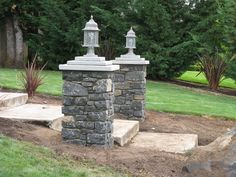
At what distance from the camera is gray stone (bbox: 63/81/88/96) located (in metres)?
6.68

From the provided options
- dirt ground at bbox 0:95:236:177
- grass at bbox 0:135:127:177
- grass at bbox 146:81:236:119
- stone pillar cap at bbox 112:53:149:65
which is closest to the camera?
grass at bbox 0:135:127:177

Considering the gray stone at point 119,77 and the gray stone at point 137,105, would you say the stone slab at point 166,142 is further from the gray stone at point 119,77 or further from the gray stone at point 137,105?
the gray stone at point 119,77

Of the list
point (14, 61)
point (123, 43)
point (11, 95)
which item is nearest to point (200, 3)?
point (123, 43)

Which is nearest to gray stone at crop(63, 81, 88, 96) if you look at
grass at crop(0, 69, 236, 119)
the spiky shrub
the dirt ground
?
the dirt ground

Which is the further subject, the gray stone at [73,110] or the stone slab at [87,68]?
the gray stone at [73,110]

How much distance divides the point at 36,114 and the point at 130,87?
223 cm

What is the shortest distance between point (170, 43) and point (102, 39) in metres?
2.71

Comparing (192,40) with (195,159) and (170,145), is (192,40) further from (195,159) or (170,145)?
(195,159)

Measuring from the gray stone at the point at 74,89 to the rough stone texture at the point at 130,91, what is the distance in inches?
109

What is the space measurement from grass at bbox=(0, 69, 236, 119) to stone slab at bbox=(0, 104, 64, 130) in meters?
2.65

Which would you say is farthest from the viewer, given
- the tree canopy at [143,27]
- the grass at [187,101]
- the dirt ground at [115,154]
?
the tree canopy at [143,27]

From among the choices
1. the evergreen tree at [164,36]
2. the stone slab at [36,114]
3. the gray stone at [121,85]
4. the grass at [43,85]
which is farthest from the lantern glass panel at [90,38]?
the evergreen tree at [164,36]

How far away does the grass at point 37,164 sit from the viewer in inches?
191

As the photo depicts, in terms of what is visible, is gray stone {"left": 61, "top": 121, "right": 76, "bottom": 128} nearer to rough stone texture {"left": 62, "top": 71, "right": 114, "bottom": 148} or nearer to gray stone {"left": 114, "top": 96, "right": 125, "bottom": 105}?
rough stone texture {"left": 62, "top": 71, "right": 114, "bottom": 148}
